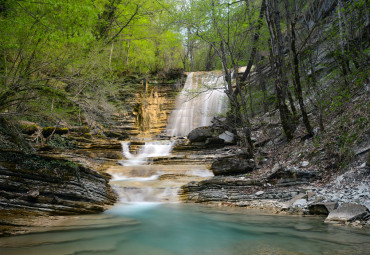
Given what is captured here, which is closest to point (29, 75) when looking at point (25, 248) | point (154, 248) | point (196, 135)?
point (25, 248)

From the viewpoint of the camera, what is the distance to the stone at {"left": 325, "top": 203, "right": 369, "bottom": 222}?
15.0ft

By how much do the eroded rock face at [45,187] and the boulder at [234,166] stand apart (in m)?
4.45

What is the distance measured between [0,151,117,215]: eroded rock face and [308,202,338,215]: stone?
206 inches

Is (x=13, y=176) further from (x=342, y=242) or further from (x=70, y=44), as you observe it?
(x=342, y=242)

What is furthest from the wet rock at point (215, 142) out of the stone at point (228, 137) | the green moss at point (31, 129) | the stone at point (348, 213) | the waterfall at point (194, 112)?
the stone at point (348, 213)

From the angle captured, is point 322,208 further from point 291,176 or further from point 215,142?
point 215,142

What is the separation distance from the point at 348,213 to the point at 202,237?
2916 millimetres

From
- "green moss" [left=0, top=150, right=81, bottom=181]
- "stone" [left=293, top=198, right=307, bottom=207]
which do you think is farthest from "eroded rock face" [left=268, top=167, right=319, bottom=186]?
"green moss" [left=0, top=150, right=81, bottom=181]

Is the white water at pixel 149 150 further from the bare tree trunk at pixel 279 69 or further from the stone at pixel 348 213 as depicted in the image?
the stone at pixel 348 213

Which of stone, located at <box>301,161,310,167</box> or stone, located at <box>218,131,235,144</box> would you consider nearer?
stone, located at <box>301,161,310,167</box>

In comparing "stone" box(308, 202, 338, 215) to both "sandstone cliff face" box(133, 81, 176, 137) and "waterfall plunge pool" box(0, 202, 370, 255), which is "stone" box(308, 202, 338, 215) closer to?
"waterfall plunge pool" box(0, 202, 370, 255)

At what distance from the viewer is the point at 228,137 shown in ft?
47.7

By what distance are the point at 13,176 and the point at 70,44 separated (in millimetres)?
3773

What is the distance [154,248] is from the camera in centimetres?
396
